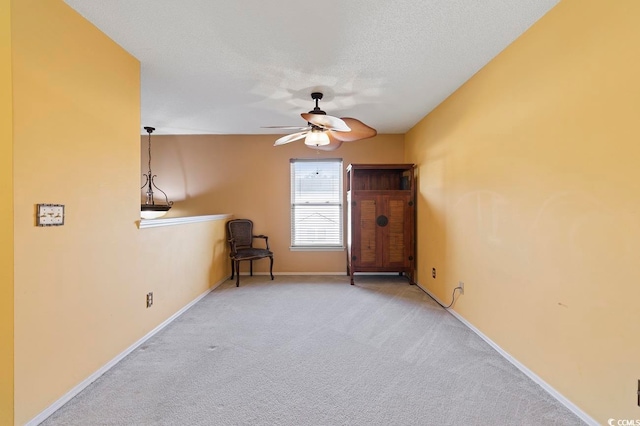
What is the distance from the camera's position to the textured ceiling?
1.75m

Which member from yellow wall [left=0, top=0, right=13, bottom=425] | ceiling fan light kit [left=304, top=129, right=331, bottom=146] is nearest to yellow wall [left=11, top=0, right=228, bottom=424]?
yellow wall [left=0, top=0, right=13, bottom=425]

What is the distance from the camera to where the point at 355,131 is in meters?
2.82

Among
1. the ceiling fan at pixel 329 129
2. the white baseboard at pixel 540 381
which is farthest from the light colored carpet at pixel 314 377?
the ceiling fan at pixel 329 129

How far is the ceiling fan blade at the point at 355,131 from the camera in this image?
8.70 feet

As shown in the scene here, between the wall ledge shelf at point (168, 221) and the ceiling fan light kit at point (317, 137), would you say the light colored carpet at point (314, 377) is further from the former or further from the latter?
the ceiling fan light kit at point (317, 137)

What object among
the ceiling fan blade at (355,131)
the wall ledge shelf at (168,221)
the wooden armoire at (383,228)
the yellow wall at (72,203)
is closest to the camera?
the yellow wall at (72,203)

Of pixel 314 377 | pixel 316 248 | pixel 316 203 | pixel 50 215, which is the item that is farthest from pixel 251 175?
pixel 314 377

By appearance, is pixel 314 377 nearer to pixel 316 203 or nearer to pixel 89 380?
pixel 89 380

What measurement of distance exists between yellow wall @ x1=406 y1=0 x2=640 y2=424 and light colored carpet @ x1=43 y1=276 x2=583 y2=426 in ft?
0.97

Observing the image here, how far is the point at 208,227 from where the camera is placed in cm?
386

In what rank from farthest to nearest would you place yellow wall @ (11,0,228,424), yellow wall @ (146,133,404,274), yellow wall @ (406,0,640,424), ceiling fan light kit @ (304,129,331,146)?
yellow wall @ (146,133,404,274) → ceiling fan light kit @ (304,129,331,146) → yellow wall @ (11,0,228,424) → yellow wall @ (406,0,640,424)

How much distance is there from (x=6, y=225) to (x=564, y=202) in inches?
120

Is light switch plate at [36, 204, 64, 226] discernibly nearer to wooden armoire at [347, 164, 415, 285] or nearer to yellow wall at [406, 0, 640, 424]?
yellow wall at [406, 0, 640, 424]

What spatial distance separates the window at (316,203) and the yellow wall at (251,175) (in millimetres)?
131
